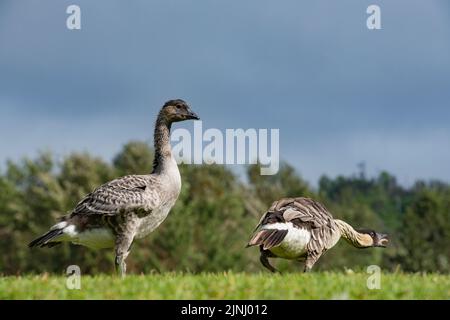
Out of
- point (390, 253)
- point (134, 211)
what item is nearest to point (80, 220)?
point (134, 211)

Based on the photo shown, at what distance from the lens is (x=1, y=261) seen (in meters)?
71.6

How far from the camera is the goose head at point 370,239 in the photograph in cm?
1836

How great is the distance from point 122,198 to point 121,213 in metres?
0.29

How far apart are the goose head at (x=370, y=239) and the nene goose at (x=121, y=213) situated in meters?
4.80

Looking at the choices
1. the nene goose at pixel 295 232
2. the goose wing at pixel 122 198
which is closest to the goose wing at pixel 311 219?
the nene goose at pixel 295 232

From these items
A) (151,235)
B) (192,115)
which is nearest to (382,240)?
(192,115)

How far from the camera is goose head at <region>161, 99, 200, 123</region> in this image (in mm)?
17172

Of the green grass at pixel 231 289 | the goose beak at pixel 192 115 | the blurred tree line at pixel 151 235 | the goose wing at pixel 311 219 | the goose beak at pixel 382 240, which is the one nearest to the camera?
the green grass at pixel 231 289

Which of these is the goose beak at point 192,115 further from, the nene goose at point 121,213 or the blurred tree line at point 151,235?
the blurred tree line at point 151,235

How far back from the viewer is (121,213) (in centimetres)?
1532

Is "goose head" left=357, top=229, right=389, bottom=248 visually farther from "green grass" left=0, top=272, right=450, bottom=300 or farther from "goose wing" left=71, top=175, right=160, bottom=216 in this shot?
"goose wing" left=71, top=175, right=160, bottom=216

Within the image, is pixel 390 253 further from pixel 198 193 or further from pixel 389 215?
pixel 389 215

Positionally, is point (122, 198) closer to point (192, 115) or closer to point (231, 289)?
point (192, 115)

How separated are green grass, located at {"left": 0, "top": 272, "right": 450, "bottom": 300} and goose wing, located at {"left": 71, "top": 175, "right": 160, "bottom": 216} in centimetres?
237
